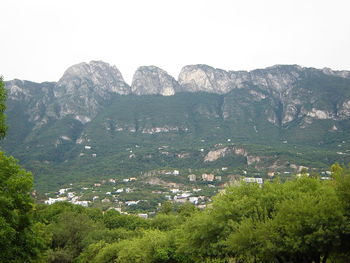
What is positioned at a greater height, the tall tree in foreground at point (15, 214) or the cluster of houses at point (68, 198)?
the tall tree in foreground at point (15, 214)

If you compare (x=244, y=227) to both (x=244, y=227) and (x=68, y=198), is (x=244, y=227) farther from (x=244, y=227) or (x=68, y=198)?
(x=68, y=198)

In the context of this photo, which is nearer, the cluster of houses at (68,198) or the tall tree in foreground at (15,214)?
the tall tree in foreground at (15,214)

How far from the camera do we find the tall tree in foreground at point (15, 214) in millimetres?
15398

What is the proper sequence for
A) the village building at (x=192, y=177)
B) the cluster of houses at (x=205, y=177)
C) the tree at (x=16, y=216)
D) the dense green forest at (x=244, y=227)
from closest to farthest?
1. the tree at (x=16, y=216)
2. the dense green forest at (x=244, y=227)
3. the cluster of houses at (x=205, y=177)
4. the village building at (x=192, y=177)

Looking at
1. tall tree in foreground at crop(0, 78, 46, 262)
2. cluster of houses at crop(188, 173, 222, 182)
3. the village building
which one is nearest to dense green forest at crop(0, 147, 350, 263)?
tall tree in foreground at crop(0, 78, 46, 262)

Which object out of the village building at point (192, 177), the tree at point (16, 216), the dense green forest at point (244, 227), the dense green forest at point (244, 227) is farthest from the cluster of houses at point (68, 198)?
the tree at point (16, 216)

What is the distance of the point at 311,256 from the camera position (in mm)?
20297

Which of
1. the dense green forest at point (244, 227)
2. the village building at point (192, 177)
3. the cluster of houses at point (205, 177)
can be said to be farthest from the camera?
the village building at point (192, 177)

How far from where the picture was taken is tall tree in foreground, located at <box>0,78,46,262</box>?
1540 cm

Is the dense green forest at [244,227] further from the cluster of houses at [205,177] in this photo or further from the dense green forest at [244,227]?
the cluster of houses at [205,177]

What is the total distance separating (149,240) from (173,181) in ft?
303

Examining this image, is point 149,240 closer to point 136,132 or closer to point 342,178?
point 342,178

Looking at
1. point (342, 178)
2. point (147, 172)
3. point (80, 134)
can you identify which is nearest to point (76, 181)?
point (147, 172)

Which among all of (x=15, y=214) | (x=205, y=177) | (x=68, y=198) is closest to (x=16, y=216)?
(x=15, y=214)
